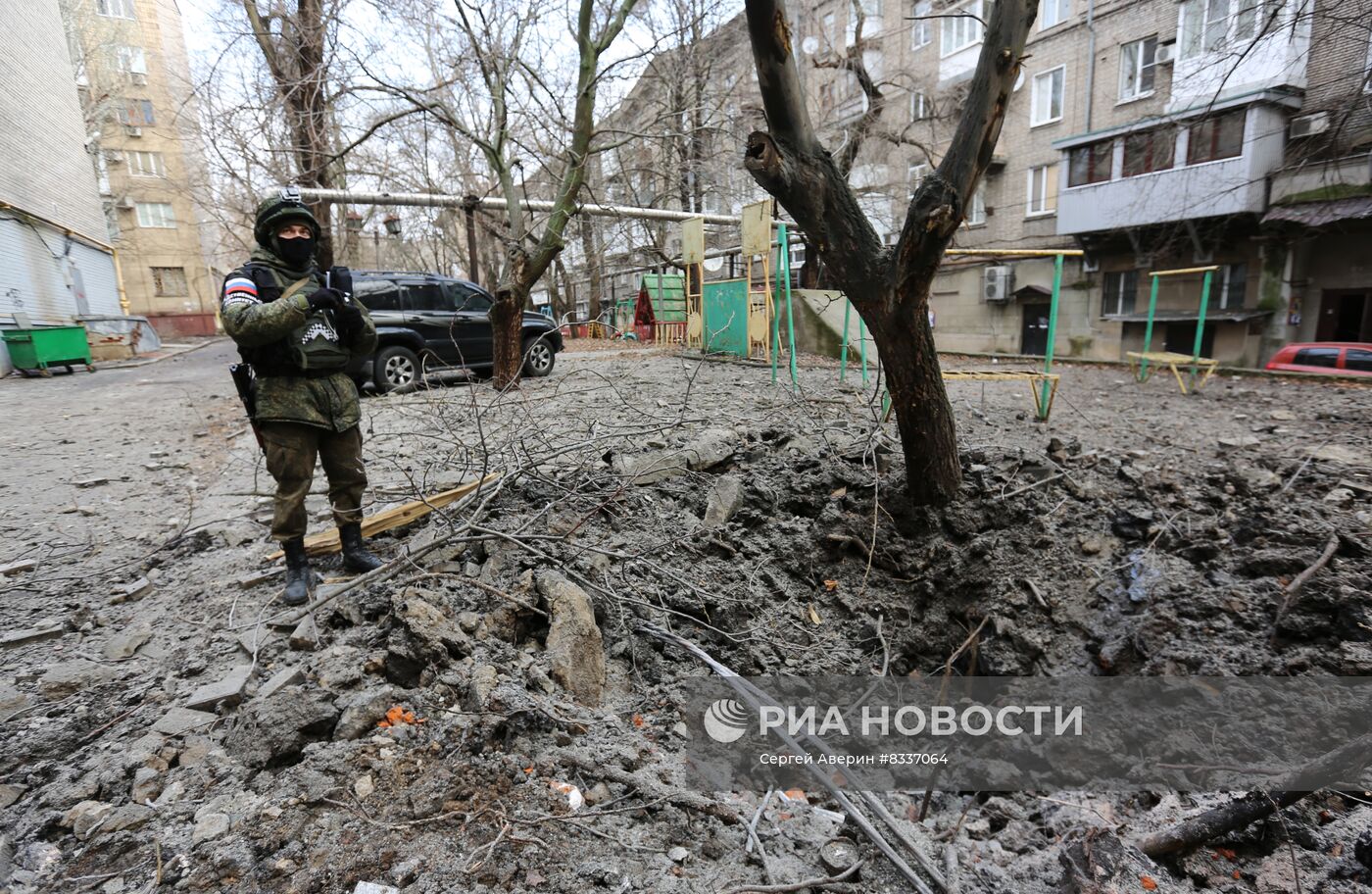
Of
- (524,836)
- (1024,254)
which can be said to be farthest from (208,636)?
(1024,254)

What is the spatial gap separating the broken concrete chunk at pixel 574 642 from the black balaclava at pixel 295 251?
1.81m

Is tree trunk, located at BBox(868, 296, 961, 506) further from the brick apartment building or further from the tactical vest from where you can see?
the brick apartment building

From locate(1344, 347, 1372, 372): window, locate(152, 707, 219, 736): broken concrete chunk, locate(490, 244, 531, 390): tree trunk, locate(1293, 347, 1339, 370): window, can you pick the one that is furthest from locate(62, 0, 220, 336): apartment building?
locate(1344, 347, 1372, 372): window

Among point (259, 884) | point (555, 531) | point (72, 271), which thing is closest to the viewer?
point (259, 884)

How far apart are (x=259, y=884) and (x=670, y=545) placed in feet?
6.74

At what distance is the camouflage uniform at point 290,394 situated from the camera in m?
2.63

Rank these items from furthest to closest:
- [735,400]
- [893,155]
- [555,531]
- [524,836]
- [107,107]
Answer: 1. [107,107]
2. [893,155]
3. [735,400]
4. [555,531]
5. [524,836]

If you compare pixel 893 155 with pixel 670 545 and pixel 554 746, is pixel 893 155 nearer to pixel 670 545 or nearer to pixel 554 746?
pixel 670 545

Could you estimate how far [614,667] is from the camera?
256cm

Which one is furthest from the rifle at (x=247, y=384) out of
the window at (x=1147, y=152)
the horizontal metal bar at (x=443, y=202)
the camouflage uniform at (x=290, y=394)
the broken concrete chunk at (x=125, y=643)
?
the window at (x=1147, y=152)

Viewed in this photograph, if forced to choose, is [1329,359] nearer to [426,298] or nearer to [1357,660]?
[1357,660]

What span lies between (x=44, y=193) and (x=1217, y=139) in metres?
29.4

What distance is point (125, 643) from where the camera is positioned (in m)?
2.56

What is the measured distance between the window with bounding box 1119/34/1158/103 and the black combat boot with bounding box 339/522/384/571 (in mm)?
22491
